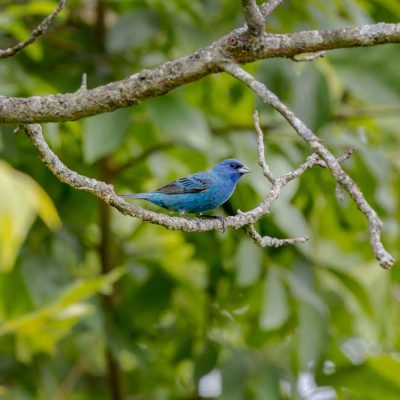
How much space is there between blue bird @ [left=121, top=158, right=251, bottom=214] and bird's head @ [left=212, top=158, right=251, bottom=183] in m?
0.04

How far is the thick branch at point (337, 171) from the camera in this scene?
6.70 ft

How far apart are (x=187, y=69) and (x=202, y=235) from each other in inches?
113

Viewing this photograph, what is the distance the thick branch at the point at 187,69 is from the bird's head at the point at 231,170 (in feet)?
4.55

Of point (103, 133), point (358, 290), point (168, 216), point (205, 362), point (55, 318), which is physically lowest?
point (205, 362)

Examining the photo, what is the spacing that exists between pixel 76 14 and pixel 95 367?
95.4 inches

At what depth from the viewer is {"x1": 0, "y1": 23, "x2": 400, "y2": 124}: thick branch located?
2.42 meters

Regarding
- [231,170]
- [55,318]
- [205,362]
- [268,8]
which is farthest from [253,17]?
[205,362]

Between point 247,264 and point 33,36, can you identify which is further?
point 247,264

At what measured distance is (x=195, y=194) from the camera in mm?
3719

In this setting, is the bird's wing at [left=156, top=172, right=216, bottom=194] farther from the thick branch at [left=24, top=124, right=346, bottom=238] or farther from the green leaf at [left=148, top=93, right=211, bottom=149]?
the thick branch at [left=24, top=124, right=346, bottom=238]

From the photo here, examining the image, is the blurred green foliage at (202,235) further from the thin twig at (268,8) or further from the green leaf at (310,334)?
Result: the thin twig at (268,8)

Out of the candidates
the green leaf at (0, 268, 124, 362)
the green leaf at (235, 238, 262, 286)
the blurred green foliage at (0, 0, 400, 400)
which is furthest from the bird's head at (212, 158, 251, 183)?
the green leaf at (235, 238, 262, 286)

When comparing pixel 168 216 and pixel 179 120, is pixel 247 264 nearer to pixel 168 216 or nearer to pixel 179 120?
pixel 179 120

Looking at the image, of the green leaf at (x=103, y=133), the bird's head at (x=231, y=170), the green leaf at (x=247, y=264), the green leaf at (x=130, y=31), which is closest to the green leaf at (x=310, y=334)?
the green leaf at (x=247, y=264)
